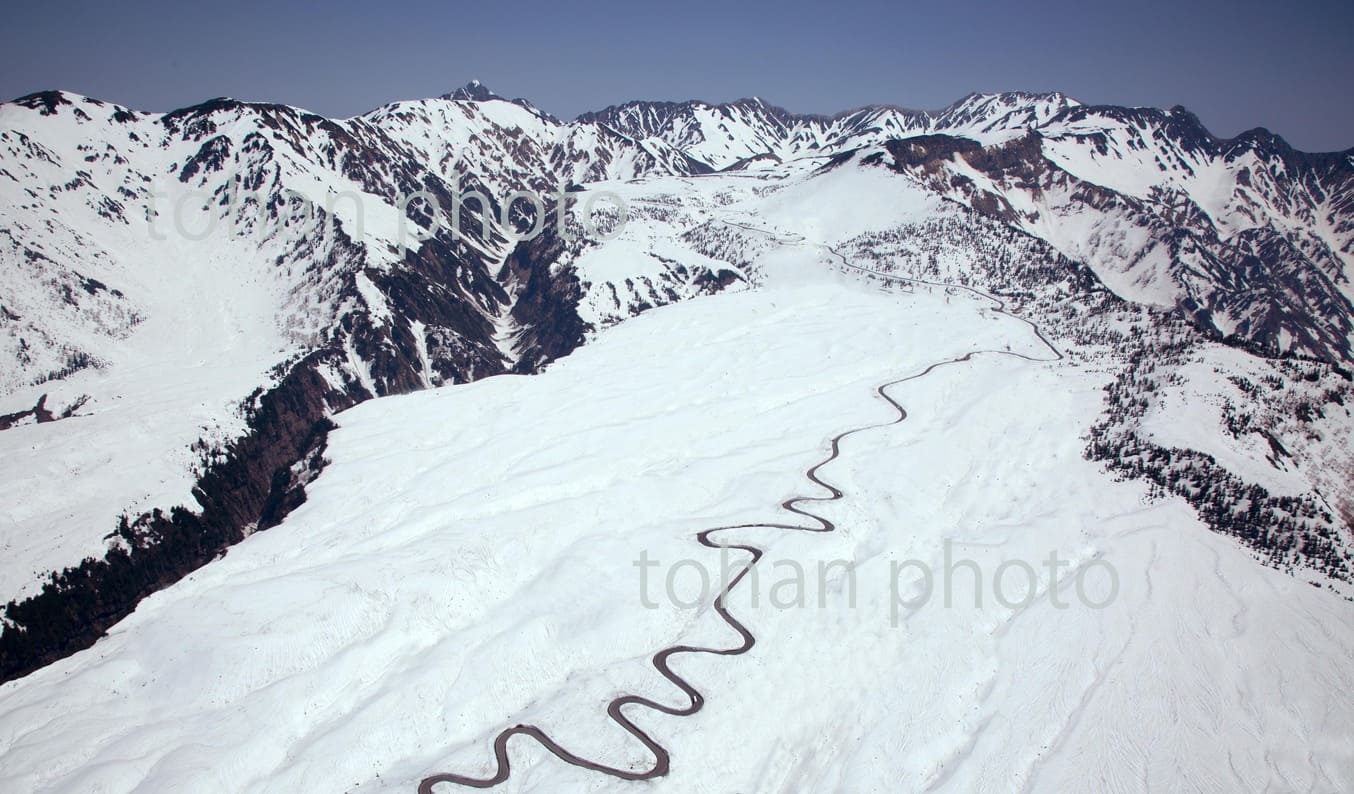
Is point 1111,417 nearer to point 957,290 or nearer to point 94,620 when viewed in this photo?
point 957,290

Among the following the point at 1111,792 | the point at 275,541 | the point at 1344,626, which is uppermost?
the point at 275,541

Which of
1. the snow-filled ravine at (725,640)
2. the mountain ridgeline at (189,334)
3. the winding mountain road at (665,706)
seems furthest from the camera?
the mountain ridgeline at (189,334)

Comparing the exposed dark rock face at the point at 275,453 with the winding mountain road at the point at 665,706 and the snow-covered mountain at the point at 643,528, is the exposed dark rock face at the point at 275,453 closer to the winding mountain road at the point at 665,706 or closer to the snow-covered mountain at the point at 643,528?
the snow-covered mountain at the point at 643,528

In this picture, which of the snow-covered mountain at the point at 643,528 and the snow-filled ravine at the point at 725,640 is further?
the snow-covered mountain at the point at 643,528

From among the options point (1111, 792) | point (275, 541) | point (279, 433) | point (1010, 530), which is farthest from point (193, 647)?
point (279, 433)

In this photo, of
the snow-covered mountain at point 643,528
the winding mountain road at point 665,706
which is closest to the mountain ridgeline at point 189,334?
the snow-covered mountain at point 643,528

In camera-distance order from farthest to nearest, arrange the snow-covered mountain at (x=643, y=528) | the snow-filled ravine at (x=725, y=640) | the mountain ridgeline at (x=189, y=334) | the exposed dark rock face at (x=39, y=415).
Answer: the exposed dark rock face at (x=39, y=415)
the mountain ridgeline at (x=189, y=334)
the snow-covered mountain at (x=643, y=528)
the snow-filled ravine at (x=725, y=640)

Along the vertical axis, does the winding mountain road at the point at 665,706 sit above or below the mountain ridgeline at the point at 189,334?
below

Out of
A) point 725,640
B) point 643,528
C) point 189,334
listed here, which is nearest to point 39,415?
point 189,334

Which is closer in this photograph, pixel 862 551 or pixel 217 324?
pixel 862 551

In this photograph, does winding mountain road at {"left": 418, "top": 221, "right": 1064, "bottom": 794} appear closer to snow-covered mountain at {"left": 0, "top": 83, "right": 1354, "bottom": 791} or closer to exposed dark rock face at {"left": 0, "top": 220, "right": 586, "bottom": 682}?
snow-covered mountain at {"left": 0, "top": 83, "right": 1354, "bottom": 791}
